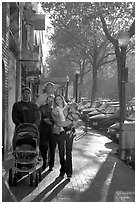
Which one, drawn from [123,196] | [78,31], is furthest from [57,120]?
[78,31]

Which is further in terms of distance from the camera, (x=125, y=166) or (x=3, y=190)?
(x=125, y=166)

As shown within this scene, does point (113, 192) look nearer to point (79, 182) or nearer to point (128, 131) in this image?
point (79, 182)


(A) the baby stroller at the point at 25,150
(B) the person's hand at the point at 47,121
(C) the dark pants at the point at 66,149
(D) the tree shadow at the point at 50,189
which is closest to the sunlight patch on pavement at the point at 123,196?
(D) the tree shadow at the point at 50,189

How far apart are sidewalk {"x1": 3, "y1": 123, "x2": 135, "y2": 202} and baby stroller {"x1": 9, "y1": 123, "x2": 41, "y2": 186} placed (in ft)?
0.75

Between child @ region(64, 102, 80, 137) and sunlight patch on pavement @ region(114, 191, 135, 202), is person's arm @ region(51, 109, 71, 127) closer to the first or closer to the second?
child @ region(64, 102, 80, 137)

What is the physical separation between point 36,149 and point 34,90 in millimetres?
29650

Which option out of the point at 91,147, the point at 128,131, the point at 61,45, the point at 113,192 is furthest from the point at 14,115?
the point at 61,45

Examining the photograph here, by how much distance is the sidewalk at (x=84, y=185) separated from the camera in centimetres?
641

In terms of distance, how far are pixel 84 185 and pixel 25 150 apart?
54.4 inches

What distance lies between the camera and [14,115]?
7.56 meters

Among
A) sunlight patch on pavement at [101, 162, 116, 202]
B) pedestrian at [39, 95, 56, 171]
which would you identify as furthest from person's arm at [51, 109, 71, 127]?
sunlight patch on pavement at [101, 162, 116, 202]

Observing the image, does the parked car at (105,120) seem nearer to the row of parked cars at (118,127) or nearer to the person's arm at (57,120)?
the row of parked cars at (118,127)

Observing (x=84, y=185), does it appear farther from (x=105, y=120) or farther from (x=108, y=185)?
(x=105, y=120)

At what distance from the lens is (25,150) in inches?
280
